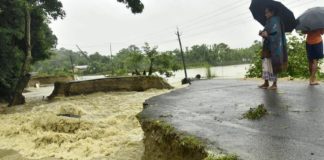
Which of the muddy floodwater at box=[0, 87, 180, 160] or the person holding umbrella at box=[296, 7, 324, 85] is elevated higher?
the person holding umbrella at box=[296, 7, 324, 85]

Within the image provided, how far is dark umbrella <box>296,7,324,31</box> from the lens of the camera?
8.05 m

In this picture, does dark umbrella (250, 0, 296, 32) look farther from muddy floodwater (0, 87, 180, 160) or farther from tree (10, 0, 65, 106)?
tree (10, 0, 65, 106)

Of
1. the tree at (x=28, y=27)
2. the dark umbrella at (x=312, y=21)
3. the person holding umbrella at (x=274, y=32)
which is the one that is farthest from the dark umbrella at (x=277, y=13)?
the tree at (x=28, y=27)

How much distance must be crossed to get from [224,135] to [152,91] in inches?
548

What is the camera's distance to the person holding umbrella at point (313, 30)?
8.06 metres

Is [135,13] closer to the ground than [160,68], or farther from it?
farther from it

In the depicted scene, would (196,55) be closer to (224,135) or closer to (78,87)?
(78,87)

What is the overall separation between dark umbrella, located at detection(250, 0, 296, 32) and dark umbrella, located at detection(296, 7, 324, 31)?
0.72 ft

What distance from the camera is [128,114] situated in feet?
38.5

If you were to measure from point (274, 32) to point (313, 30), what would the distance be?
97 cm

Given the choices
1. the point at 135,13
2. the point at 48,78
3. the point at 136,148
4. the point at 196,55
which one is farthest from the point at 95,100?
the point at 196,55

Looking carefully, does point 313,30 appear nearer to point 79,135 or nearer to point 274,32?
point 274,32

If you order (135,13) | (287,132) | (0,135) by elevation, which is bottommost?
(0,135)

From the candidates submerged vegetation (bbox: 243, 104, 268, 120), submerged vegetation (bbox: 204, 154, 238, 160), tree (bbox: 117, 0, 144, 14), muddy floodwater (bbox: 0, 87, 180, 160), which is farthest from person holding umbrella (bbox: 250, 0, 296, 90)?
tree (bbox: 117, 0, 144, 14)
